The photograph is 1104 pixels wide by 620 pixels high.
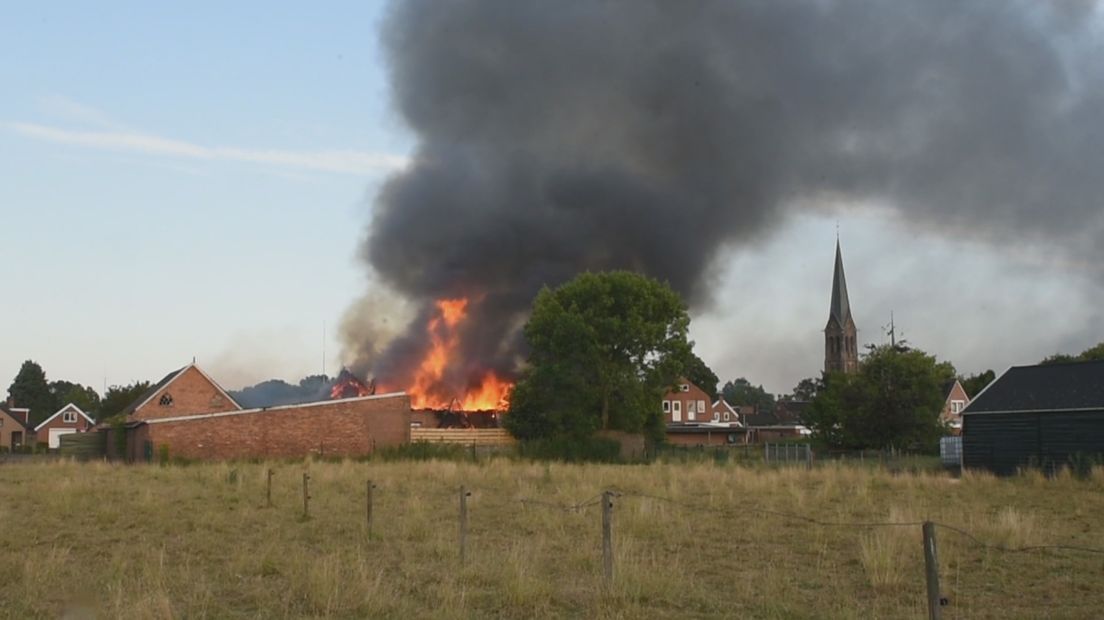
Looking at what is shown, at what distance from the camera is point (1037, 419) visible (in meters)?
39.5

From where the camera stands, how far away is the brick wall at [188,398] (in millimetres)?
71188

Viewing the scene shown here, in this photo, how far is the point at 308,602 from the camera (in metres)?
12.3

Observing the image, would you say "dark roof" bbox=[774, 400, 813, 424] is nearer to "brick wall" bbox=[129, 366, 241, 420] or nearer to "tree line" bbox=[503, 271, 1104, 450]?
"tree line" bbox=[503, 271, 1104, 450]

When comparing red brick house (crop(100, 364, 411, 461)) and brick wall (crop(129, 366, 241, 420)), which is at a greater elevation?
brick wall (crop(129, 366, 241, 420))

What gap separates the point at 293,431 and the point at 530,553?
1435 inches

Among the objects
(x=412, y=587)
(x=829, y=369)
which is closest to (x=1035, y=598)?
(x=412, y=587)

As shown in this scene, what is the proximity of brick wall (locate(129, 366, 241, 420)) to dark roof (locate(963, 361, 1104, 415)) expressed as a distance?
166ft

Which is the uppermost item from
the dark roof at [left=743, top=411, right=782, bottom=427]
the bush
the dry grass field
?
the dark roof at [left=743, top=411, right=782, bottom=427]

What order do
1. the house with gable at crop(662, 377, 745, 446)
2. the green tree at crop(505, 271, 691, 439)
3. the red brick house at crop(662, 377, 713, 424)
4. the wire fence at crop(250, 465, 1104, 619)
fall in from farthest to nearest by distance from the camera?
the red brick house at crop(662, 377, 713, 424)
the house with gable at crop(662, 377, 745, 446)
the green tree at crop(505, 271, 691, 439)
the wire fence at crop(250, 465, 1104, 619)

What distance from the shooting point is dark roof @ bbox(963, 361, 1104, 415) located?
38.4 metres

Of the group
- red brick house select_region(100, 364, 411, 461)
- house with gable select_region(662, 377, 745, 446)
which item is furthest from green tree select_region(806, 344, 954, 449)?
red brick house select_region(100, 364, 411, 461)

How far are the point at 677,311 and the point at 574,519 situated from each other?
45.3 m

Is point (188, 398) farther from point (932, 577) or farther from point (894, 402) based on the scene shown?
point (932, 577)

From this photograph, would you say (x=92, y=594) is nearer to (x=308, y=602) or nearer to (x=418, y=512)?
(x=308, y=602)
